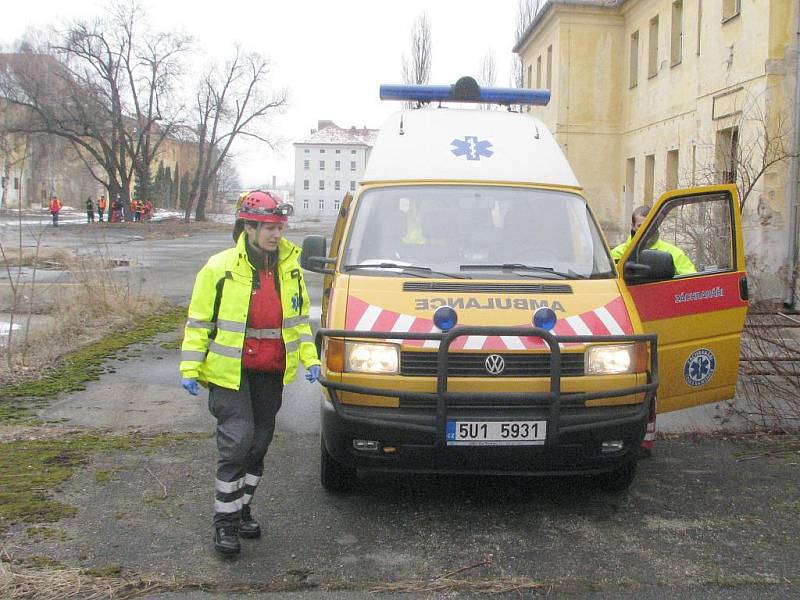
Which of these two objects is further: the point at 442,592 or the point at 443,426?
the point at 443,426

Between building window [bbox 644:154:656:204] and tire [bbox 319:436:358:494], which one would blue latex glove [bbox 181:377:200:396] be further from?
building window [bbox 644:154:656:204]

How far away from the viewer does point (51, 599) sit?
3.88 m

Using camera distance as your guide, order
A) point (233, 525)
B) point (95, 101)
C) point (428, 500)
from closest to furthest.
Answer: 1. point (233, 525)
2. point (428, 500)
3. point (95, 101)

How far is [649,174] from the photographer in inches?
1029

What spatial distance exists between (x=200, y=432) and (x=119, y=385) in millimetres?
2018

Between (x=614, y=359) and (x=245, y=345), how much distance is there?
200 cm

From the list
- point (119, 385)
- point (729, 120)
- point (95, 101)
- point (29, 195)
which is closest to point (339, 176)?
point (29, 195)

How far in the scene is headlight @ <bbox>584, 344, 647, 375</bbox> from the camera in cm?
480

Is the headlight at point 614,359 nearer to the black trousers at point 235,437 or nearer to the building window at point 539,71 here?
the black trousers at point 235,437

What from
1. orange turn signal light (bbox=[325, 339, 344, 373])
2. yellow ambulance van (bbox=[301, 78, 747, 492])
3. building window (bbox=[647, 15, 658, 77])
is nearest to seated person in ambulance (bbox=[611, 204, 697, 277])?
yellow ambulance van (bbox=[301, 78, 747, 492])

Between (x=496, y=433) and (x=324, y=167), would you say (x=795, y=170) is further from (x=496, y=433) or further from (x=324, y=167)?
(x=324, y=167)

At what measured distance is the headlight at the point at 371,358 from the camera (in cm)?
475

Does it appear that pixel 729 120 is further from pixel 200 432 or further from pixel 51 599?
pixel 51 599

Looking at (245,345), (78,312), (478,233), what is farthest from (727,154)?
(245,345)
